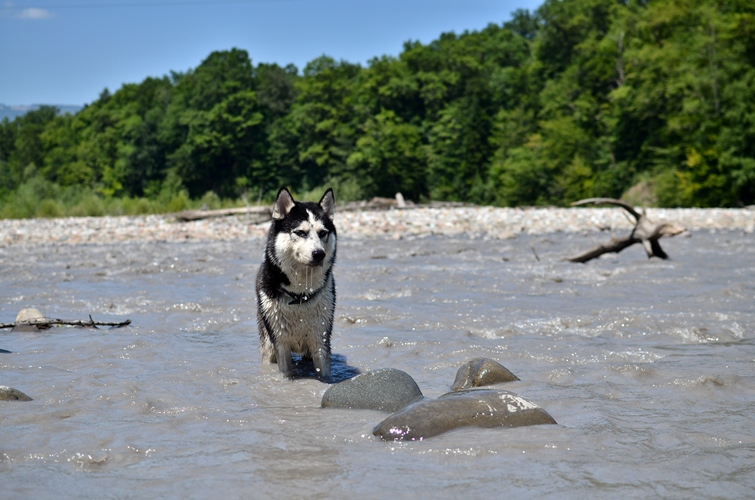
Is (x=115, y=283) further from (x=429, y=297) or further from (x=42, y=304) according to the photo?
(x=429, y=297)

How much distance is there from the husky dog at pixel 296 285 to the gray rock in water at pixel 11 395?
1.90 m

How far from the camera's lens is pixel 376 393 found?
511 cm

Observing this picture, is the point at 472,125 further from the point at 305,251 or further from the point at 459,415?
the point at 459,415

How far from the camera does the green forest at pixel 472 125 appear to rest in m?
39.9

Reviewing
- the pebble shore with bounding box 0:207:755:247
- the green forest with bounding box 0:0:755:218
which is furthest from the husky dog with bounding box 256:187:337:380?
the green forest with bounding box 0:0:755:218

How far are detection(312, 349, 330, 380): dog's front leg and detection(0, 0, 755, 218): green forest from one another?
96.8 feet

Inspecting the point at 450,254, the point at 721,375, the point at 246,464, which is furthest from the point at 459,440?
the point at 450,254

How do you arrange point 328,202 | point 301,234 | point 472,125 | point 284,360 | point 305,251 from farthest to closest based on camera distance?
1. point 472,125
2. point 328,202
3. point 284,360
4. point 301,234
5. point 305,251

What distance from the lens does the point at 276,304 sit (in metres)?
6.05

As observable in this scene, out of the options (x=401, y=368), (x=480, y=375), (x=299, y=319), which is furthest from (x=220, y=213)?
(x=480, y=375)

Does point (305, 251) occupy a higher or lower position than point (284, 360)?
higher

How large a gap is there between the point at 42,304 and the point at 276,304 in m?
5.37

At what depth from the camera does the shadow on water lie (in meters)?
6.21

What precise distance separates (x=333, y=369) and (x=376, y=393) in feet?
4.86
